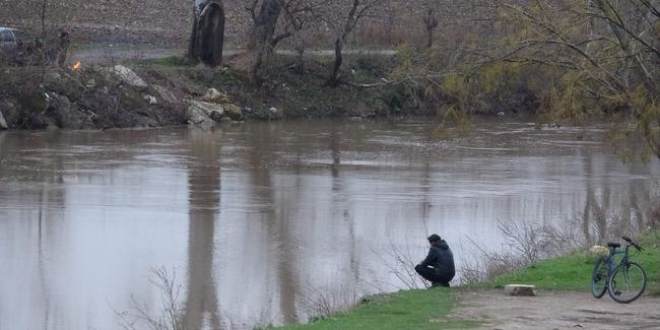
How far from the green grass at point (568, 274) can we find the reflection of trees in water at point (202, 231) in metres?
4.08

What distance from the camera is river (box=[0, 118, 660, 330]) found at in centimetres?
1888

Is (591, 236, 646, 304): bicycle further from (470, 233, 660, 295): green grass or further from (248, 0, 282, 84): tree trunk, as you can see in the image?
(248, 0, 282, 84): tree trunk

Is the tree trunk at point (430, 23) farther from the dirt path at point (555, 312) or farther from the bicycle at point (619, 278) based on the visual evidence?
the bicycle at point (619, 278)

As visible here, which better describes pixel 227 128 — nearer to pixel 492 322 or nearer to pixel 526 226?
pixel 526 226

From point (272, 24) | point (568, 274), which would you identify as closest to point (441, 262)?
point (568, 274)

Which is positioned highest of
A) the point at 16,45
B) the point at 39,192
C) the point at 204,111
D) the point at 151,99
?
the point at 16,45

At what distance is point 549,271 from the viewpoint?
1780 cm

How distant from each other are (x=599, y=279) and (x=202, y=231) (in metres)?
10.7

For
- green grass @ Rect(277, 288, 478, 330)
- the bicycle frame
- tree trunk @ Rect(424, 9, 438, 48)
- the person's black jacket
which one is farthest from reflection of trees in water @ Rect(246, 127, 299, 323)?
tree trunk @ Rect(424, 9, 438, 48)

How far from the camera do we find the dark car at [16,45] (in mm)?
43681

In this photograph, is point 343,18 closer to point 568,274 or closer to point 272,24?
point 272,24

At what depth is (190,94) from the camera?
49.1 m

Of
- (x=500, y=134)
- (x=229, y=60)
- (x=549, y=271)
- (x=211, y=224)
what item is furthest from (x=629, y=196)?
(x=229, y=60)

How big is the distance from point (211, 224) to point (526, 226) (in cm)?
650
